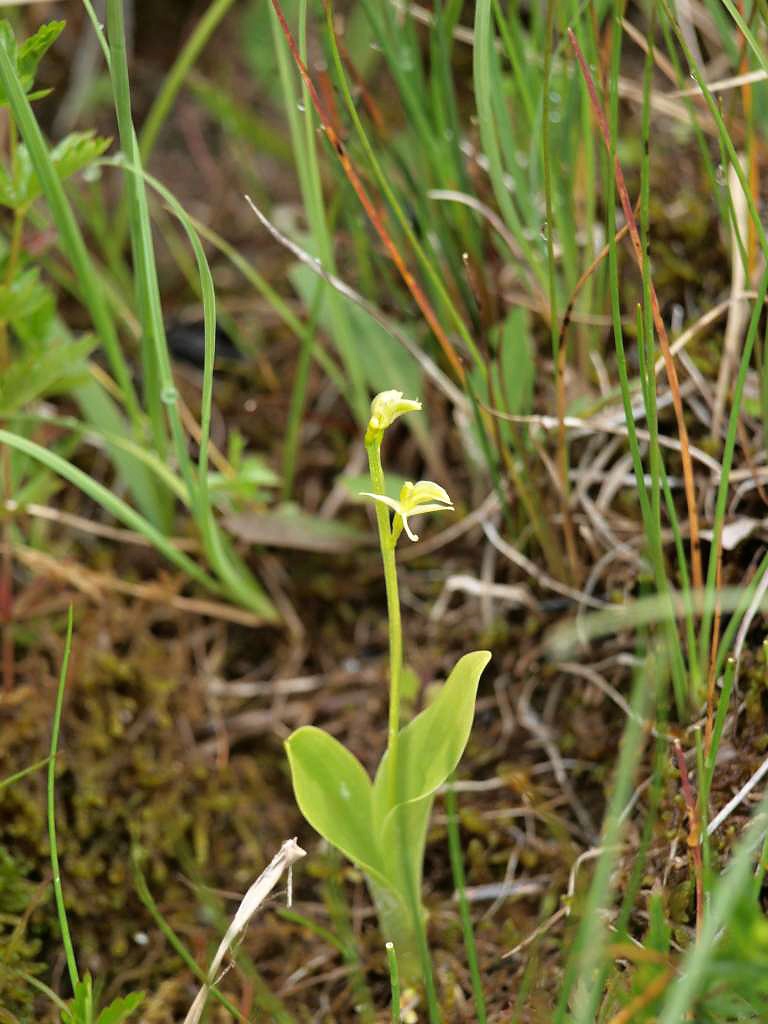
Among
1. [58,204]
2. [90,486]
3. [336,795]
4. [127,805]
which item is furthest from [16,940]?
[58,204]

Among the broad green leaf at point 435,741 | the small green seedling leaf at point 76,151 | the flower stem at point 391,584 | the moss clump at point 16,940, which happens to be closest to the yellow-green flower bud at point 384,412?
the flower stem at point 391,584

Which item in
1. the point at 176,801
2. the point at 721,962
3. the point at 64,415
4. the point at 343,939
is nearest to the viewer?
the point at 721,962

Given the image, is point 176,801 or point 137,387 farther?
point 137,387

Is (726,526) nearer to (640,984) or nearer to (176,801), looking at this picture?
(640,984)

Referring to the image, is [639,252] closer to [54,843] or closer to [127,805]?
[54,843]

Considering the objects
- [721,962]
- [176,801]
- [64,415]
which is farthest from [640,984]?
[64,415]

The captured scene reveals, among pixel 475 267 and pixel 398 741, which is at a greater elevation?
pixel 475 267

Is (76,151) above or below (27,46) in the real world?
below
